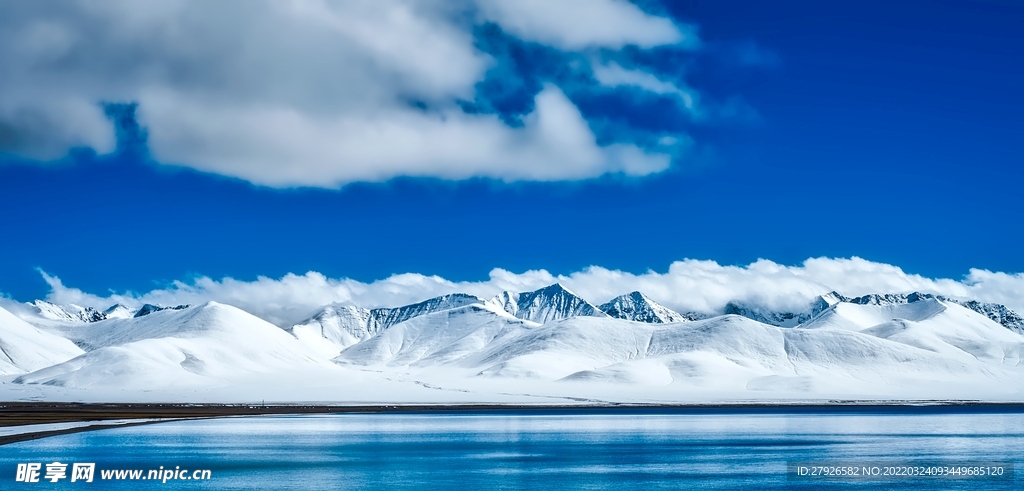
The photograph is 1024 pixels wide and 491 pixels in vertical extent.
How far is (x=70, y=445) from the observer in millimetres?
76688

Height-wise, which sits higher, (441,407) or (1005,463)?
(441,407)

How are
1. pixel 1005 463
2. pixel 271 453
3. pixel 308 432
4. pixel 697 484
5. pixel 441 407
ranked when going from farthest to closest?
pixel 441 407 → pixel 308 432 → pixel 271 453 → pixel 1005 463 → pixel 697 484

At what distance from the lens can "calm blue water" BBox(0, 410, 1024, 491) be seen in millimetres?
53719

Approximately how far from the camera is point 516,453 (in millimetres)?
75375

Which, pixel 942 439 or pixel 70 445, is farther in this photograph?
pixel 942 439

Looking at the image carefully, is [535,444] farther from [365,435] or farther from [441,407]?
[441,407]

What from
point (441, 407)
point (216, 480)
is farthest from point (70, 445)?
point (441, 407)

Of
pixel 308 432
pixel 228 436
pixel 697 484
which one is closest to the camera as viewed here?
pixel 697 484

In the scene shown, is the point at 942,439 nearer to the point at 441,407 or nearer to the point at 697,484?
the point at 697,484

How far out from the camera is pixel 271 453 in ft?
238

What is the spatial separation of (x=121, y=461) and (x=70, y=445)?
50.1ft

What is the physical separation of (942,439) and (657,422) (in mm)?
47581

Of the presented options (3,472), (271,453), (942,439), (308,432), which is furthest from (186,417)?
(942,439)

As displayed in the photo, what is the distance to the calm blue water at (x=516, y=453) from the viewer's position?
5372 centimetres
